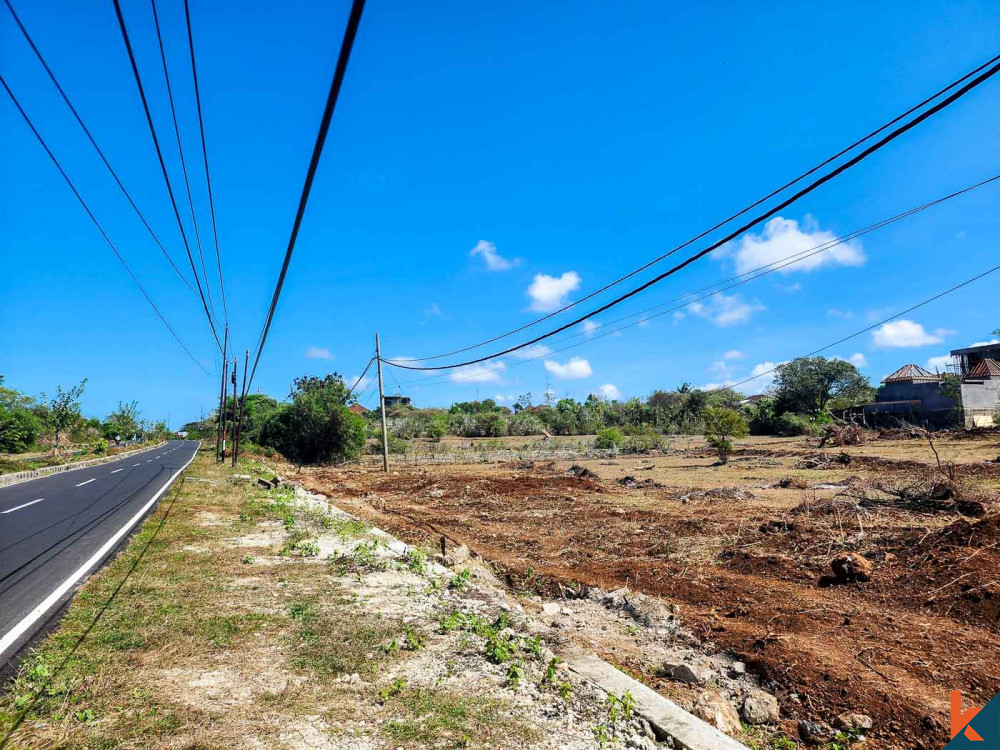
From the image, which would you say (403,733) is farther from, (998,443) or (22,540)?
(998,443)

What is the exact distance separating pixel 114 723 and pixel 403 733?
6.22ft

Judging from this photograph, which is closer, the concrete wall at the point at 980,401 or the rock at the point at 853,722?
the rock at the point at 853,722

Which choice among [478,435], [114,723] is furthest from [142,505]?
[478,435]

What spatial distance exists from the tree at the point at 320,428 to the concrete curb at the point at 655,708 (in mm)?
35025

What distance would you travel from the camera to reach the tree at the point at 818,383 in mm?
60062

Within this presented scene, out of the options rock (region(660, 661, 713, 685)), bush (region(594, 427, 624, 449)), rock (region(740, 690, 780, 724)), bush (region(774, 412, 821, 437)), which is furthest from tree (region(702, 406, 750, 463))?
rock (region(740, 690, 780, 724))

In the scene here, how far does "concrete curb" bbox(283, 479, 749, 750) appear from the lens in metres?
3.52

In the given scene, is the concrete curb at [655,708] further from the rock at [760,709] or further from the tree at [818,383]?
the tree at [818,383]

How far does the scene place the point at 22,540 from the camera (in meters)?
9.65

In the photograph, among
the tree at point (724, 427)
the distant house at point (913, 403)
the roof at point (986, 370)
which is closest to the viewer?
the tree at point (724, 427)

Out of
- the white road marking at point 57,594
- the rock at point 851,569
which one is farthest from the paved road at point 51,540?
the rock at point 851,569

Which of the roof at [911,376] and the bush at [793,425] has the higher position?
the roof at [911,376]

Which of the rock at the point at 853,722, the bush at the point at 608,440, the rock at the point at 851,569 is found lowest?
the rock at the point at 853,722

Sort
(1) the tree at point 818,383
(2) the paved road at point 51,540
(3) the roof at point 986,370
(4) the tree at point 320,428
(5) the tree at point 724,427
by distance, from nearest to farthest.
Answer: (2) the paved road at point 51,540, (5) the tree at point 724,427, (4) the tree at point 320,428, (3) the roof at point 986,370, (1) the tree at point 818,383
